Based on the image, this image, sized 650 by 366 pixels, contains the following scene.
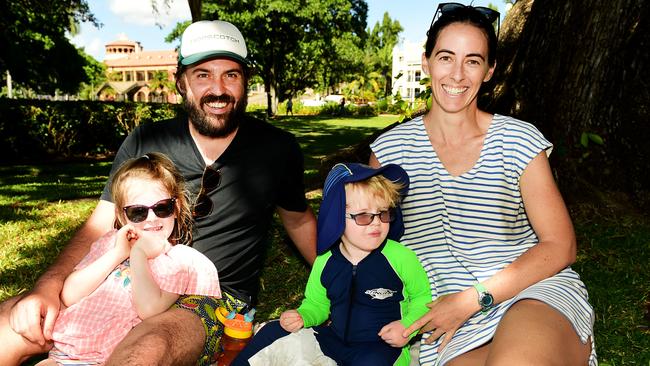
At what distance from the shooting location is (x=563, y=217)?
2.41 metres

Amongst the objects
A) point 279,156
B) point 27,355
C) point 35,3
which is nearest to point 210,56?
point 279,156

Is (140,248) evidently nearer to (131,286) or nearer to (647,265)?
(131,286)

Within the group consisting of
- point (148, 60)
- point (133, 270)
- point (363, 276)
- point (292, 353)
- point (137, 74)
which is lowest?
point (292, 353)

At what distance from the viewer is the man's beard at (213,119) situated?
2.98 m

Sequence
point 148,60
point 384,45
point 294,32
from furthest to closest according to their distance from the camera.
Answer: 1. point 148,60
2. point 384,45
3. point 294,32

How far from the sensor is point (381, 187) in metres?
2.55

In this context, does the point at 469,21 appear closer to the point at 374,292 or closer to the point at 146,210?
the point at 374,292

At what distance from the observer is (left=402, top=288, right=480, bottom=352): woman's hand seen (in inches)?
93.0

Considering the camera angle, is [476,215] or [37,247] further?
[37,247]

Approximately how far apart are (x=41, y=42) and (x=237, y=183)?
46017mm

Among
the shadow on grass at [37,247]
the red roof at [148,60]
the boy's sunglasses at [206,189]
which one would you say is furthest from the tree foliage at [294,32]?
the red roof at [148,60]

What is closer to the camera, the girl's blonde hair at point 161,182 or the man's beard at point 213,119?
the girl's blonde hair at point 161,182

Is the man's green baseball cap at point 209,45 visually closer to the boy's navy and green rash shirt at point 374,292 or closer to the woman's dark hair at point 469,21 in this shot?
the woman's dark hair at point 469,21

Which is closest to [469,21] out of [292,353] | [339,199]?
[339,199]
